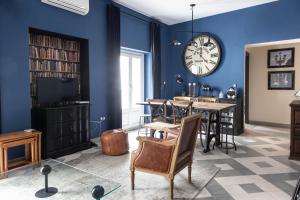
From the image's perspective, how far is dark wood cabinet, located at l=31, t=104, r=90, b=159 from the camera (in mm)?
3635

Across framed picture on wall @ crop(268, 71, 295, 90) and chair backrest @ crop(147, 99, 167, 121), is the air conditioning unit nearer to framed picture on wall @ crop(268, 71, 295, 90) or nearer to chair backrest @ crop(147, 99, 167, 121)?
chair backrest @ crop(147, 99, 167, 121)

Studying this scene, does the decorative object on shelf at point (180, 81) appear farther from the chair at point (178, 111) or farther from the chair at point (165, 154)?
the chair at point (165, 154)

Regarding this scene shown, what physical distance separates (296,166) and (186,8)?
13.0 feet

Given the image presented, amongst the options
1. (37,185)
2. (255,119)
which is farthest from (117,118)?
(255,119)

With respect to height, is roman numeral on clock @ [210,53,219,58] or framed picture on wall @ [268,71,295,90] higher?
roman numeral on clock @ [210,53,219,58]

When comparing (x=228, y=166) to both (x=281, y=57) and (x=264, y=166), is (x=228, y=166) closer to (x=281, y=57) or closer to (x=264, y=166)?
(x=264, y=166)

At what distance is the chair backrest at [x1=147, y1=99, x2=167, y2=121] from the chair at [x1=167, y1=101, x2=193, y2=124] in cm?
17

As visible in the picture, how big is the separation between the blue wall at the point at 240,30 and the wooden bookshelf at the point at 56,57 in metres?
3.05

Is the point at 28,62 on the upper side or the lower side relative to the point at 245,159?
upper

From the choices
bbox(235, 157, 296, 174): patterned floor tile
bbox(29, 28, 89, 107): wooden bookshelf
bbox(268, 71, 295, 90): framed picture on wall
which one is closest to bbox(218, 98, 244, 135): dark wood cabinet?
bbox(268, 71, 295, 90): framed picture on wall

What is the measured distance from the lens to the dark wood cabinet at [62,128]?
11.9ft

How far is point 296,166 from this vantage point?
11.2ft

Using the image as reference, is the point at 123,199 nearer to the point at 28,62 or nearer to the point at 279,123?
the point at 28,62

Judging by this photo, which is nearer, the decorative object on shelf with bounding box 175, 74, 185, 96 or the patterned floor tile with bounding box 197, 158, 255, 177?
the patterned floor tile with bounding box 197, 158, 255, 177
